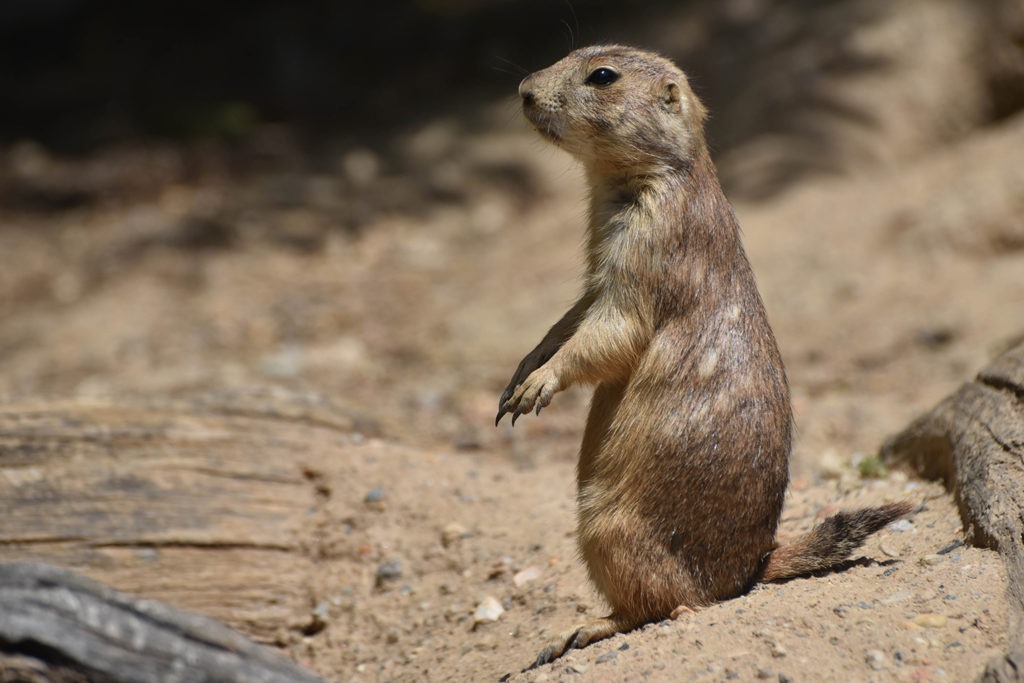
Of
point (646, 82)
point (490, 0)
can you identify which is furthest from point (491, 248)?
point (646, 82)

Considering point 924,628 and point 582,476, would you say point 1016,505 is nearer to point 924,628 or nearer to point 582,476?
point 924,628

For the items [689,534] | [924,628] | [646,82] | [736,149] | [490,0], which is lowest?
[924,628]

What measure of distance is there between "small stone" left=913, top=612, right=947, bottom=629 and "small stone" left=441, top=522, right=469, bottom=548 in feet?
7.75

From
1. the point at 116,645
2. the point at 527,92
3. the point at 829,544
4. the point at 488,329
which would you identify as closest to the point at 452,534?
the point at 829,544

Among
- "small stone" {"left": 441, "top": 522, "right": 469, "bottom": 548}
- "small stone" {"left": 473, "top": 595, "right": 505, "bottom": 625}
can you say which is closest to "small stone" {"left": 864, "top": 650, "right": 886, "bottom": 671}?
"small stone" {"left": 473, "top": 595, "right": 505, "bottom": 625}

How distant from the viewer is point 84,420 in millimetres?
5281

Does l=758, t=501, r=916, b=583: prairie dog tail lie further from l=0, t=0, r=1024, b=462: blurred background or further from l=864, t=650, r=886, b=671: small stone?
l=0, t=0, r=1024, b=462: blurred background

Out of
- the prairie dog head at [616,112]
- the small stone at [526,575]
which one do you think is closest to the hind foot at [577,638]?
the small stone at [526,575]

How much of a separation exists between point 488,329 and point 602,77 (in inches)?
199

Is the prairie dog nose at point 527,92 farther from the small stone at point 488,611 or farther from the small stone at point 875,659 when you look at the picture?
the small stone at point 875,659

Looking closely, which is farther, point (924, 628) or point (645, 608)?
point (645, 608)

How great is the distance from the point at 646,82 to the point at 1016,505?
2176mm

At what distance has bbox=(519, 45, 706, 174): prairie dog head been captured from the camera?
4234 mm

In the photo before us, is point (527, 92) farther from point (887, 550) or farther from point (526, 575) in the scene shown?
point (887, 550)
